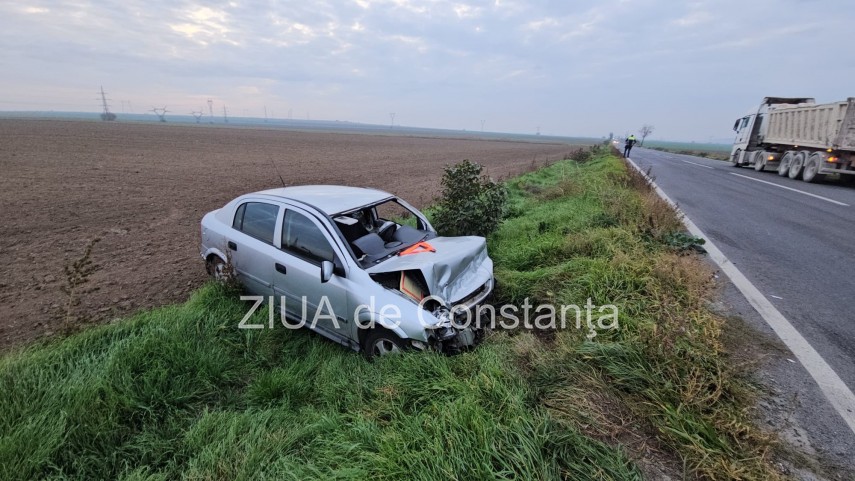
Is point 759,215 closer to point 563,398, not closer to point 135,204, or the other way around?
point 563,398

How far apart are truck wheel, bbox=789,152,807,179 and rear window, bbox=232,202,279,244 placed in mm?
17460

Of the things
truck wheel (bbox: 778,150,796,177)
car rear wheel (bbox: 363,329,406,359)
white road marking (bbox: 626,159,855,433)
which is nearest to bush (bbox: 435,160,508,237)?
car rear wheel (bbox: 363,329,406,359)

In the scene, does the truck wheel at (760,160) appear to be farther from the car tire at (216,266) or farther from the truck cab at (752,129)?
the car tire at (216,266)

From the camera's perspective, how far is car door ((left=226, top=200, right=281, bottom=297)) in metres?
4.20

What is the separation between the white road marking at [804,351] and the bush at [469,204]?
3148mm

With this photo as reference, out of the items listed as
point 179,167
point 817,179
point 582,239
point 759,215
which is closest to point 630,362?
point 582,239

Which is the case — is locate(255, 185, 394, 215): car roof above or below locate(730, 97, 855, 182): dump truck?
below

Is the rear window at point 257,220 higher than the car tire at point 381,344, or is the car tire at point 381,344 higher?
the rear window at point 257,220

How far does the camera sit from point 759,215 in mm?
7484

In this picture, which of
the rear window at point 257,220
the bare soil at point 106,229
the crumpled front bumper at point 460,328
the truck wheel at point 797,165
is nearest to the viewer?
the crumpled front bumper at point 460,328

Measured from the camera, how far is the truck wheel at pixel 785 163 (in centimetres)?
1407

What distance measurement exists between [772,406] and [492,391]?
172cm

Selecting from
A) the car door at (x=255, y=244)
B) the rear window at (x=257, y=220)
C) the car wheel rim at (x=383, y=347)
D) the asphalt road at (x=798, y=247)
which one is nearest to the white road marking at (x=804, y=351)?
the asphalt road at (x=798, y=247)

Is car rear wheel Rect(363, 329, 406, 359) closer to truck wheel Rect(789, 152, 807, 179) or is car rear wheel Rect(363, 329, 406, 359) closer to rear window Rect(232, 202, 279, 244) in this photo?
rear window Rect(232, 202, 279, 244)
